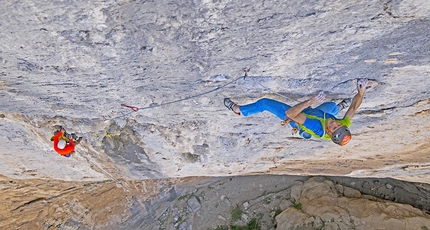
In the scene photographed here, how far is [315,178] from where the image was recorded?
6.49 meters

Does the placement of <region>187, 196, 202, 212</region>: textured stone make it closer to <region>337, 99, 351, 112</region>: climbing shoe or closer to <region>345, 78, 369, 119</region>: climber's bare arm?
<region>337, 99, 351, 112</region>: climbing shoe

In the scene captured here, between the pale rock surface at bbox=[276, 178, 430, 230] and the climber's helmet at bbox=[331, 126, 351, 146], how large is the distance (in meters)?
3.55

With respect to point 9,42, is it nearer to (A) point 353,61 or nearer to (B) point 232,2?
(B) point 232,2

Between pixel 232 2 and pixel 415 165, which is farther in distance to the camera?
pixel 415 165

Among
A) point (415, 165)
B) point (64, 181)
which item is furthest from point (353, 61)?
point (64, 181)

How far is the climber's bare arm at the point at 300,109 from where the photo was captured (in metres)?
2.70

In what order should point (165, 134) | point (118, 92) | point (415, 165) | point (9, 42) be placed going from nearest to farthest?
1. point (9, 42)
2. point (118, 92)
3. point (165, 134)
4. point (415, 165)

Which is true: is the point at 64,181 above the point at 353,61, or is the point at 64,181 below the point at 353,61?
below

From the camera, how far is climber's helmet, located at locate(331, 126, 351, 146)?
265 centimetres

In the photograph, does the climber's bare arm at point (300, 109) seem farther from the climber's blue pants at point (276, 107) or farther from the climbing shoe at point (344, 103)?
the climbing shoe at point (344, 103)

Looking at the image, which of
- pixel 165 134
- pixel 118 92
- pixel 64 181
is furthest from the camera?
pixel 64 181

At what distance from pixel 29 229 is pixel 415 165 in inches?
246

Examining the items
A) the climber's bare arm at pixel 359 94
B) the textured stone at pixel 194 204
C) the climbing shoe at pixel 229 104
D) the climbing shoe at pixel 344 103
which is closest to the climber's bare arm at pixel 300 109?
the climber's bare arm at pixel 359 94

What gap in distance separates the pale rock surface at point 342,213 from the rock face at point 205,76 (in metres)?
1.03
